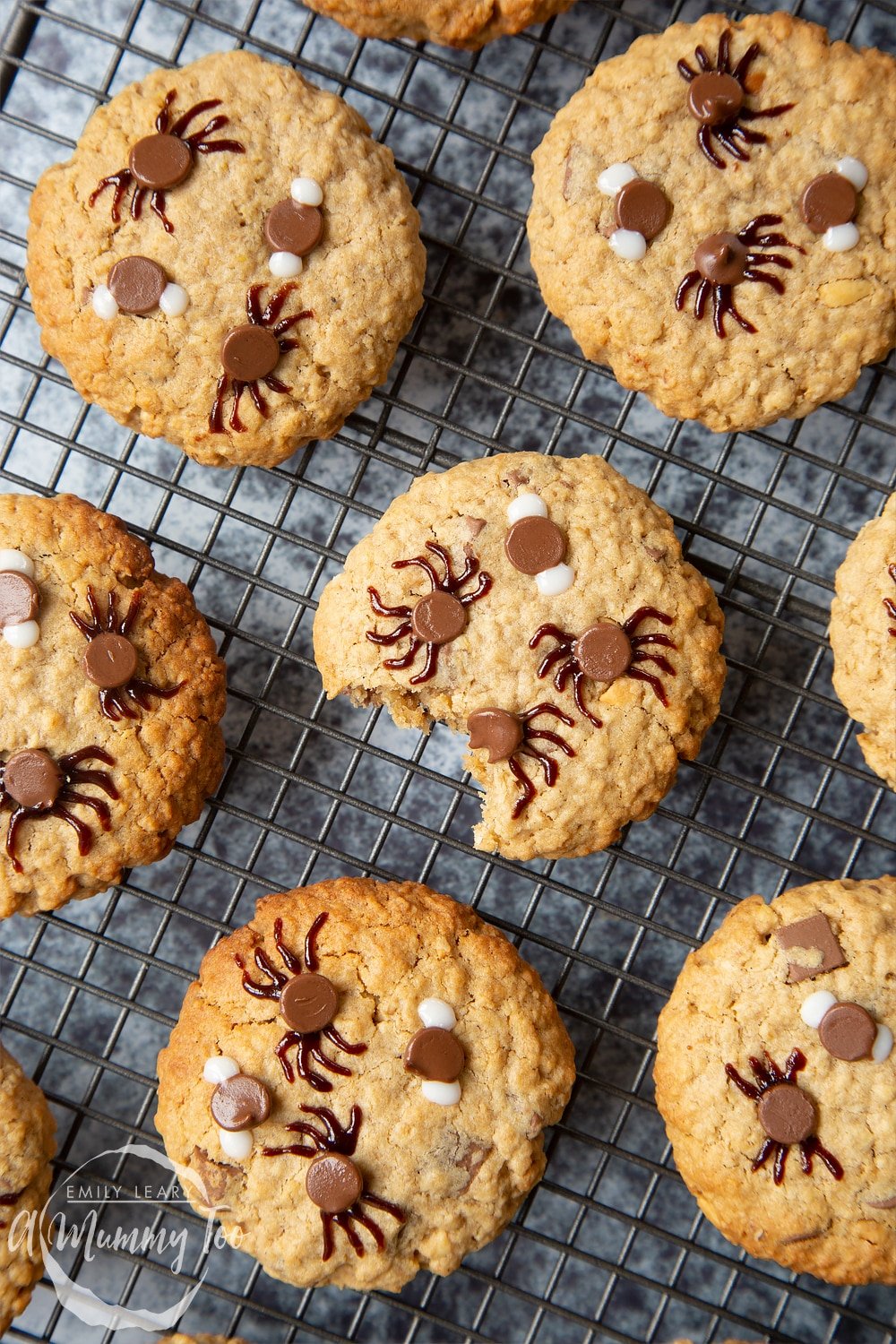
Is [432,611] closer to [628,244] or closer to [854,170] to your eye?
[628,244]

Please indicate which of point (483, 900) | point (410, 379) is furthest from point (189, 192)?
point (483, 900)

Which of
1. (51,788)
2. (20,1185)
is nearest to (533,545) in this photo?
(51,788)

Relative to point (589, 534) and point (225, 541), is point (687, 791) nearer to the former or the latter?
point (589, 534)

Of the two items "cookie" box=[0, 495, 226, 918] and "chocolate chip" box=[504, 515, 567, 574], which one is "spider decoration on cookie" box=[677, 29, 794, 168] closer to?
"chocolate chip" box=[504, 515, 567, 574]

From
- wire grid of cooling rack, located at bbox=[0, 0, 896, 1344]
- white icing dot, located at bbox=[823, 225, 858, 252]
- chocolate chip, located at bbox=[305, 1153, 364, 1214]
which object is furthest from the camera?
wire grid of cooling rack, located at bbox=[0, 0, 896, 1344]

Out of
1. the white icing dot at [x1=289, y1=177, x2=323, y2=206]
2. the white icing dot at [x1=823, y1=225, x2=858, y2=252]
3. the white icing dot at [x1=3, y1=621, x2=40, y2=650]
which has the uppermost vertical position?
the white icing dot at [x1=823, y1=225, x2=858, y2=252]

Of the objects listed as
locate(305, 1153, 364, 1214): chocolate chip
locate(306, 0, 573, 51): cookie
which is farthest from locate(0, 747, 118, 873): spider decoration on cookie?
locate(306, 0, 573, 51): cookie
